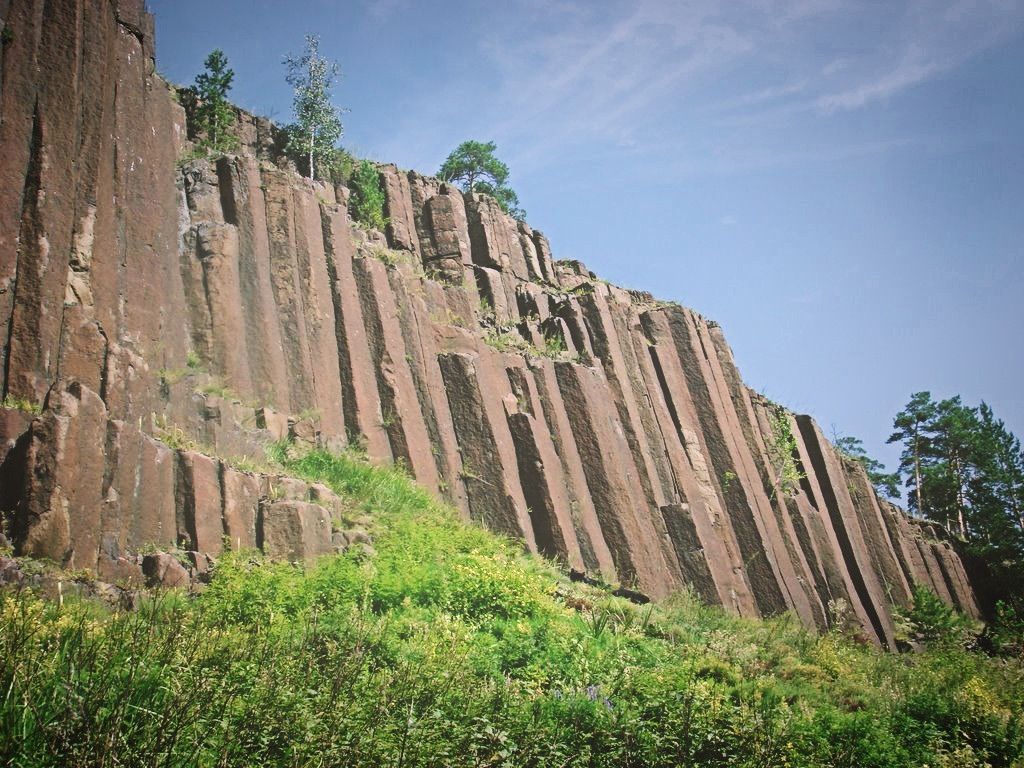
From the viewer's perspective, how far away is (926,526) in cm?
3331

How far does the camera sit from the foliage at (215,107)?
18938mm

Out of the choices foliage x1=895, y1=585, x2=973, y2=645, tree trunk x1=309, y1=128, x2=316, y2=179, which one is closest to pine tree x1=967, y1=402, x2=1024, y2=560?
foliage x1=895, y1=585, x2=973, y2=645

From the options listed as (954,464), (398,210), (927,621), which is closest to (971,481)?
(954,464)

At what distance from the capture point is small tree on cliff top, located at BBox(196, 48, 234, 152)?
19.0 meters

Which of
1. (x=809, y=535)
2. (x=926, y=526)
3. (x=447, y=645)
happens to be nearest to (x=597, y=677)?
(x=447, y=645)

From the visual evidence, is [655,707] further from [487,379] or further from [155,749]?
[487,379]

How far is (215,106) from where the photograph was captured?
19.1 meters

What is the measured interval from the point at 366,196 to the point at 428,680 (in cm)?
1685

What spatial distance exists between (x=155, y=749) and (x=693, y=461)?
57.5ft

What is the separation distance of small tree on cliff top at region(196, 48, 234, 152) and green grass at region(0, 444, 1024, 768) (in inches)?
385

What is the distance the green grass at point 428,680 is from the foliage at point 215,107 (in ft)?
31.8

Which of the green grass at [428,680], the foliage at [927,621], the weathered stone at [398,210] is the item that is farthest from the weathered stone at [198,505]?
the foliage at [927,621]

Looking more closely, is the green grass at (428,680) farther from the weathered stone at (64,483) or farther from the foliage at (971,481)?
the foliage at (971,481)

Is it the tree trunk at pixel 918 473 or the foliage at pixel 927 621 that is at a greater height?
the tree trunk at pixel 918 473
